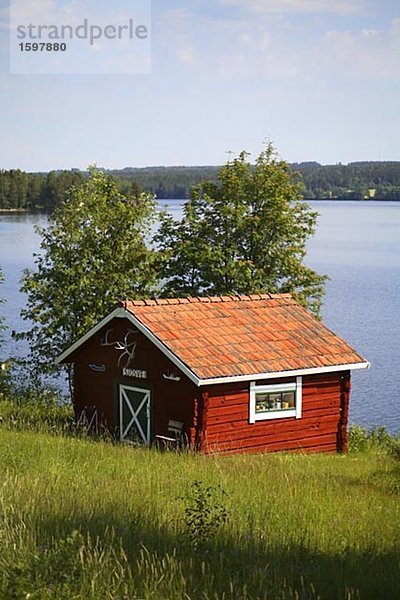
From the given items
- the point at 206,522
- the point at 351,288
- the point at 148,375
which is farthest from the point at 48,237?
the point at 351,288

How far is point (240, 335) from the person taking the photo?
64.4ft

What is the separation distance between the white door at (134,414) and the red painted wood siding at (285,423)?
5.09ft

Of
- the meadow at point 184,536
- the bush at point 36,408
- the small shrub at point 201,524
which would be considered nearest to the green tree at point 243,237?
the bush at point 36,408

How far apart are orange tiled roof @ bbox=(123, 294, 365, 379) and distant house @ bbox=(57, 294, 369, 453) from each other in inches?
1.0

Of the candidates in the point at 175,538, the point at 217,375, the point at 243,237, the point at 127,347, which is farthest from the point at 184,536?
the point at 243,237

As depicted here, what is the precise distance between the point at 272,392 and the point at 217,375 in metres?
1.75

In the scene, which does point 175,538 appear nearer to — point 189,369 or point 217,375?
point 189,369

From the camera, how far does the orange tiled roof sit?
18.3 metres

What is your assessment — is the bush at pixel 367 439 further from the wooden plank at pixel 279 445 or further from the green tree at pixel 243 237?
the green tree at pixel 243 237

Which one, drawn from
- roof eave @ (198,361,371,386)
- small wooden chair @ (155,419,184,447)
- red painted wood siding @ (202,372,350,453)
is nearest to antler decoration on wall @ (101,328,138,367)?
small wooden chair @ (155,419,184,447)

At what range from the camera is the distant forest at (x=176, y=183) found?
165ft

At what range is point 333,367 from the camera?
64.9 ft

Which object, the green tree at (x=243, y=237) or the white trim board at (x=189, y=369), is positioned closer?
the white trim board at (x=189, y=369)

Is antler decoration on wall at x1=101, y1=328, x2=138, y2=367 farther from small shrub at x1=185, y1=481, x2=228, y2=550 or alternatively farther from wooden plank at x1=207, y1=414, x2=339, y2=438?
small shrub at x1=185, y1=481, x2=228, y2=550
